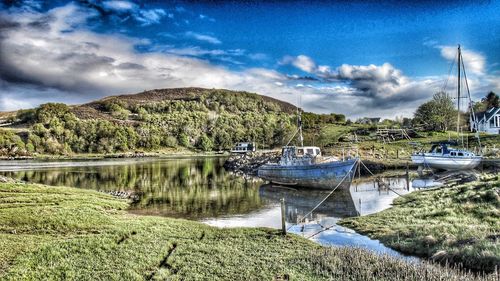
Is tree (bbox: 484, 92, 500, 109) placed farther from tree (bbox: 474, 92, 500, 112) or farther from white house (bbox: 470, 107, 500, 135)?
white house (bbox: 470, 107, 500, 135)

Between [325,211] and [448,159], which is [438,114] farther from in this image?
[325,211]

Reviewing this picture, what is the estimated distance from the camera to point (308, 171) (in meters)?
41.5

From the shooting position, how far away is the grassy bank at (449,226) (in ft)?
44.9

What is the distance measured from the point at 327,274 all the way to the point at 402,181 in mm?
35087

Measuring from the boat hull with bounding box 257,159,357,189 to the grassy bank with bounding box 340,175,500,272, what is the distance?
12878mm

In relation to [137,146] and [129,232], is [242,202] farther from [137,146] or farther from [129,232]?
[137,146]

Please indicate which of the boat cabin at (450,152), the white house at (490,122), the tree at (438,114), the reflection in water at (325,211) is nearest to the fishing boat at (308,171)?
the reflection in water at (325,211)

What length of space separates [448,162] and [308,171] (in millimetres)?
21919

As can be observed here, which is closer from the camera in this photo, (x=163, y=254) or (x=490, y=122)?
(x=163, y=254)

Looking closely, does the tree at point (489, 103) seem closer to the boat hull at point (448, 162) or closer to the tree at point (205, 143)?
the boat hull at point (448, 162)

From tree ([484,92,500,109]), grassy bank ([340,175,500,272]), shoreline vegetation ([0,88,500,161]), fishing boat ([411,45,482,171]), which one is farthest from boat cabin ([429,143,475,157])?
tree ([484,92,500,109])

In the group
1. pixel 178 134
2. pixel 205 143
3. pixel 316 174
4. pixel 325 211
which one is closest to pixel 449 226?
pixel 325 211

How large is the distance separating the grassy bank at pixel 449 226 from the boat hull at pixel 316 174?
12878mm

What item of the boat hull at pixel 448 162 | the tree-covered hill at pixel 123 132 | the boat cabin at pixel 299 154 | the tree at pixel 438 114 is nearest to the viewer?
the boat cabin at pixel 299 154
